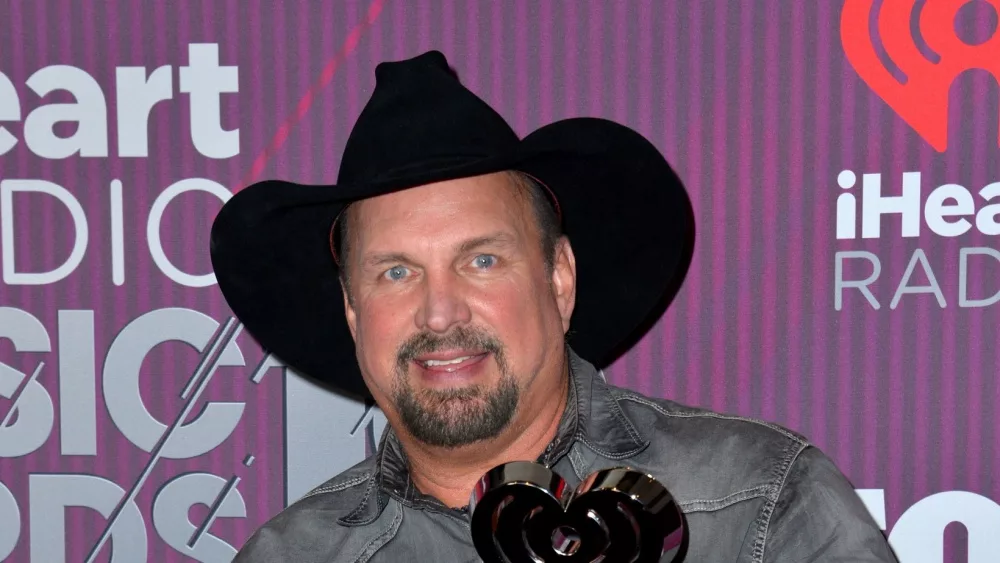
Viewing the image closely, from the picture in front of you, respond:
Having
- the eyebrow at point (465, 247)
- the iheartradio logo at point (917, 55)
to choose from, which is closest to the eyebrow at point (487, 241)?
the eyebrow at point (465, 247)

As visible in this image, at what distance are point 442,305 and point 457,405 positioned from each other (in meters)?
0.16

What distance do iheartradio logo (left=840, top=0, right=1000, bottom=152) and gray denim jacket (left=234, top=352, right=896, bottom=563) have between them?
0.68 m

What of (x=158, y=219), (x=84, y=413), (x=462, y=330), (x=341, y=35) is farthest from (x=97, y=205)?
(x=462, y=330)

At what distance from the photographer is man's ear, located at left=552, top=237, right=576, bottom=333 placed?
1751mm

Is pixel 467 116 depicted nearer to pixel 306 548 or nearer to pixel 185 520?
pixel 306 548

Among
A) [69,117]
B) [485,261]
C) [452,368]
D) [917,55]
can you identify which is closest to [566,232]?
[485,261]

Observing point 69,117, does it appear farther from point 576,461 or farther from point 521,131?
point 576,461

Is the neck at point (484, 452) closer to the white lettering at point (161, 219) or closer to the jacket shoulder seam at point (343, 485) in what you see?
the jacket shoulder seam at point (343, 485)

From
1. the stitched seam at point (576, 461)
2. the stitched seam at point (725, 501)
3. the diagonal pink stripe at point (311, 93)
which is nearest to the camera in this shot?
the stitched seam at point (725, 501)

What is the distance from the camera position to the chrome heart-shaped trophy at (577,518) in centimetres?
107

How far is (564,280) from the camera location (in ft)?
5.77

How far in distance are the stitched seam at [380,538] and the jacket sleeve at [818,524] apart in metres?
0.57

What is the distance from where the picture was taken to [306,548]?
5.94 ft

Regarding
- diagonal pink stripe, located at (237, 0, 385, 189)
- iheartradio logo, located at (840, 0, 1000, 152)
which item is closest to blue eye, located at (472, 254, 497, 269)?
diagonal pink stripe, located at (237, 0, 385, 189)
